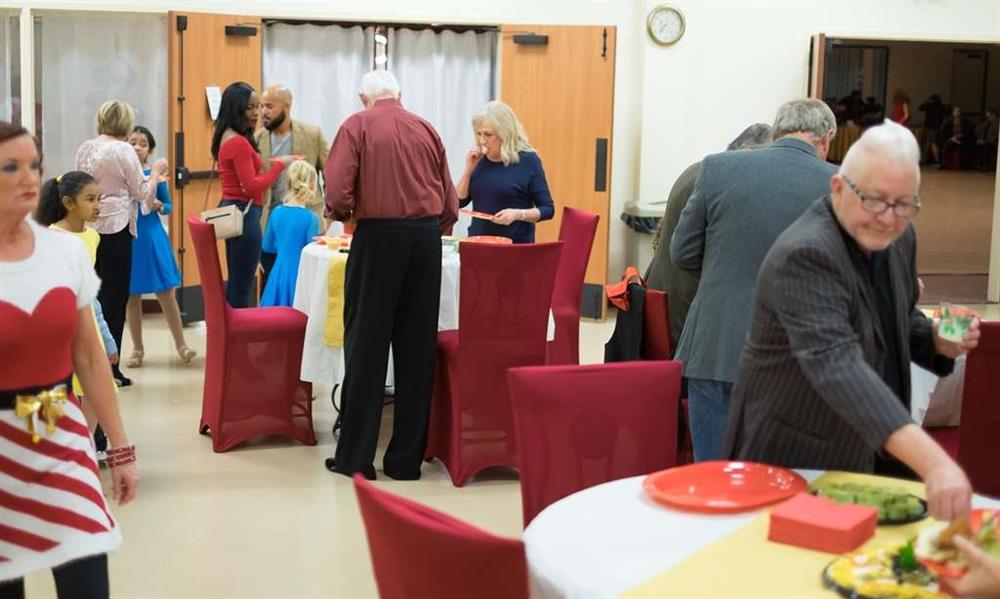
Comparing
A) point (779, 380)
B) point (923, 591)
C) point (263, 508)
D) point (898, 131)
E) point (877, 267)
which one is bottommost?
point (263, 508)

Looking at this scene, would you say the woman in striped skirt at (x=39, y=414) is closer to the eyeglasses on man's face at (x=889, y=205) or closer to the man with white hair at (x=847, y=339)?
the man with white hair at (x=847, y=339)

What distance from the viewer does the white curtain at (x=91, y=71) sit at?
9.19 metres

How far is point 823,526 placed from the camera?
2.27 meters

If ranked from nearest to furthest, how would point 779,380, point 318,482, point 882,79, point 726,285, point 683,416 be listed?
point 779,380, point 726,285, point 683,416, point 318,482, point 882,79

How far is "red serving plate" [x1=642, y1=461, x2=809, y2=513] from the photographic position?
2477 mm

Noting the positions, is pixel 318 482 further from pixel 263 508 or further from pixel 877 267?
pixel 877 267

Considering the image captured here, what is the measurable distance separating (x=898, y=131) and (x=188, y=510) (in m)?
3.47

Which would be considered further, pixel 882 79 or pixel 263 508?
pixel 882 79

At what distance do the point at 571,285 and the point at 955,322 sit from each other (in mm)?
3833

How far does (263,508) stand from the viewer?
518 cm

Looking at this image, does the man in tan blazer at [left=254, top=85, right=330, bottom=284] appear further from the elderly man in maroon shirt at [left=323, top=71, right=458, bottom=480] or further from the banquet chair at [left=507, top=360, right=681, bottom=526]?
the banquet chair at [left=507, top=360, right=681, bottom=526]

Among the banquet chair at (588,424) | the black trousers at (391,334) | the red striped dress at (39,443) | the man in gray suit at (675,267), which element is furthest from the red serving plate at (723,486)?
the black trousers at (391,334)

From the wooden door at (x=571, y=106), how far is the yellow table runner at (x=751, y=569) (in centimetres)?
716

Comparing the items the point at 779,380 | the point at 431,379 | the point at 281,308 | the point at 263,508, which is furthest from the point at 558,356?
the point at 779,380
